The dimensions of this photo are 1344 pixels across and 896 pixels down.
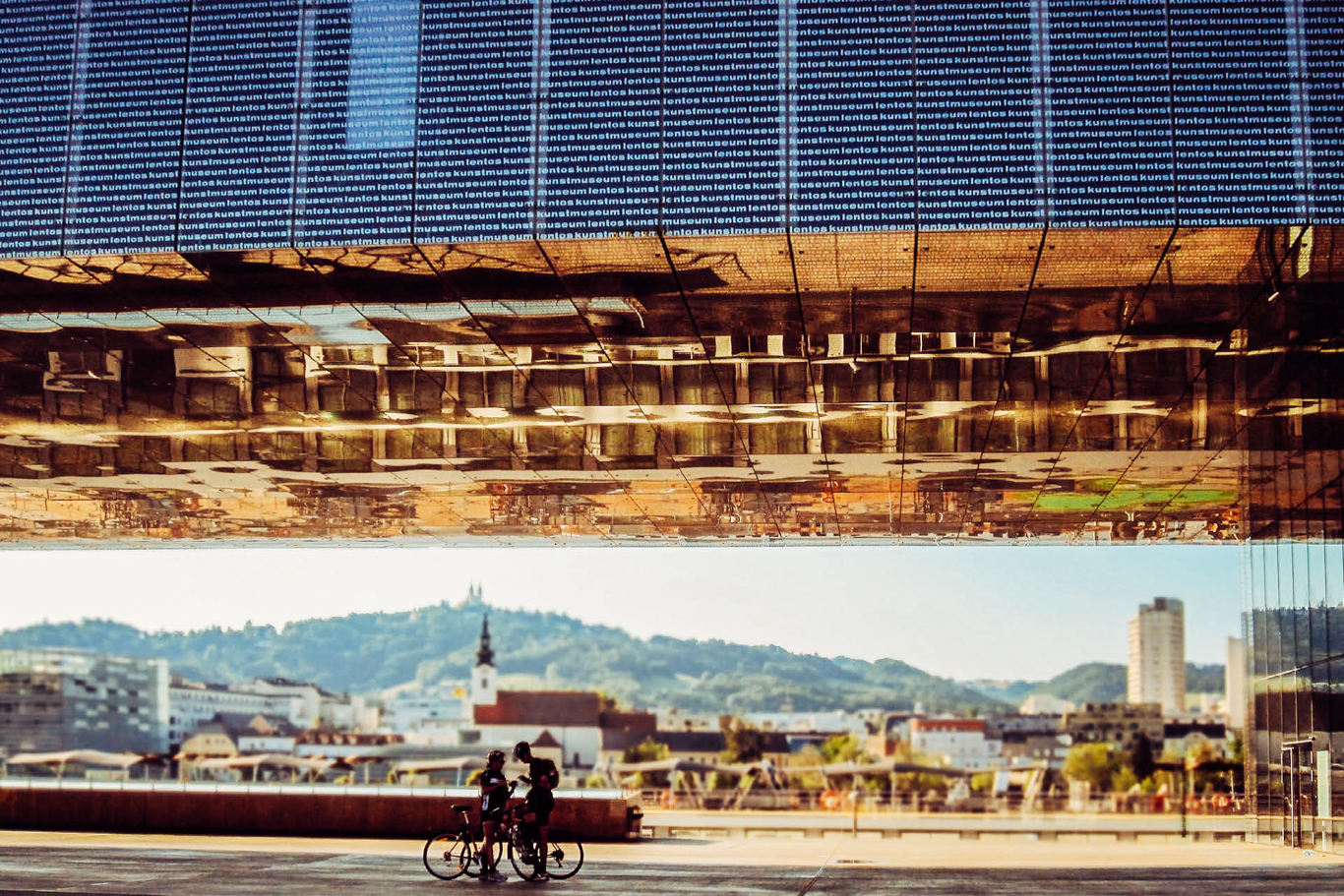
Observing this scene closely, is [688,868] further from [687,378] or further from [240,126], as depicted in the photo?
[240,126]

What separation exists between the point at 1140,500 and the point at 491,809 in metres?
15.3

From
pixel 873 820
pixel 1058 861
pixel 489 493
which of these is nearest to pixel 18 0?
pixel 489 493

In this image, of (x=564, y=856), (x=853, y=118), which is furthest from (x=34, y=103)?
(x=564, y=856)

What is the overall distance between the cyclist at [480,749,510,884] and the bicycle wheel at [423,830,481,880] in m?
0.21

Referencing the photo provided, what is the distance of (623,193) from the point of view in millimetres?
14836

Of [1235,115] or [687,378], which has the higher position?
[1235,115]

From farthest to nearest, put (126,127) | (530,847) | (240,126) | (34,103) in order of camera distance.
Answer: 1. (530,847)
2. (34,103)
3. (126,127)
4. (240,126)

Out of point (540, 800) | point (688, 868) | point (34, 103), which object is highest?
point (34, 103)

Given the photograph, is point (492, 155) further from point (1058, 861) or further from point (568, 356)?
point (1058, 861)

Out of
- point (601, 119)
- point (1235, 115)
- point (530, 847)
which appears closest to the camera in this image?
point (1235, 115)

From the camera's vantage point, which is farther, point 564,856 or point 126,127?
point 564,856

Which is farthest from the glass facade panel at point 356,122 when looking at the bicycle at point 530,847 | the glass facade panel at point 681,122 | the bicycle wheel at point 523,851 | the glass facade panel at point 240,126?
the bicycle wheel at point 523,851

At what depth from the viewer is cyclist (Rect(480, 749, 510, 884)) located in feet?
58.3

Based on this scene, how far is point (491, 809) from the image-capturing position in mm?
17953
